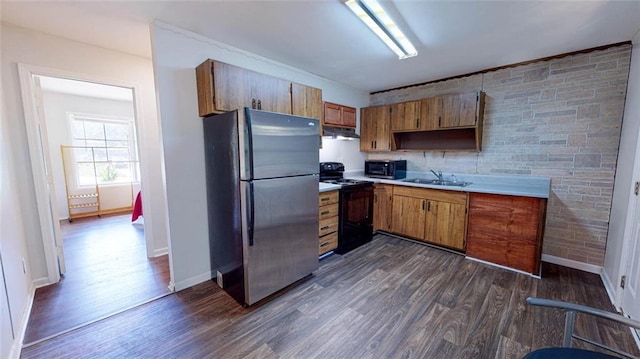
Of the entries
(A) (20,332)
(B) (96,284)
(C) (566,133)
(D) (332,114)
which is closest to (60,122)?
(B) (96,284)

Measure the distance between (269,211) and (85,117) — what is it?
18.7 feet

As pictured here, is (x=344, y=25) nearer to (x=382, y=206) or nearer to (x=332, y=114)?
(x=332, y=114)

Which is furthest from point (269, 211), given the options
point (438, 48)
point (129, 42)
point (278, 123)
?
point (438, 48)

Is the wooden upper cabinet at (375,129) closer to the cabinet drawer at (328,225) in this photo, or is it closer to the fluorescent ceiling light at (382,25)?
the fluorescent ceiling light at (382,25)

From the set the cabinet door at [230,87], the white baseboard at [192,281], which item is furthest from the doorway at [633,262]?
the white baseboard at [192,281]

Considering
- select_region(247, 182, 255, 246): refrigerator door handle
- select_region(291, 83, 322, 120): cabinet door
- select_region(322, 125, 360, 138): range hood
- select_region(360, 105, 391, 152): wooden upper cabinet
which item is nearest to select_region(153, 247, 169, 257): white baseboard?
select_region(247, 182, 255, 246): refrigerator door handle

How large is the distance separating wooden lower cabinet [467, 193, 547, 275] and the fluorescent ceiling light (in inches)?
76.2

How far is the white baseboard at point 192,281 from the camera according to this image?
247cm

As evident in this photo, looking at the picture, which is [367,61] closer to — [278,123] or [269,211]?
[278,123]

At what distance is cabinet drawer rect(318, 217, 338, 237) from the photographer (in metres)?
3.09

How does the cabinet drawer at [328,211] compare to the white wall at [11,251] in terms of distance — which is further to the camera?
the cabinet drawer at [328,211]

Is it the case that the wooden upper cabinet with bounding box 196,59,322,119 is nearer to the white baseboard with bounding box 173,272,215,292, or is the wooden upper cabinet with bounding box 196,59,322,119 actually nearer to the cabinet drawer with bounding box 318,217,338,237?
the cabinet drawer with bounding box 318,217,338,237

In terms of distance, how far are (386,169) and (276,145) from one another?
2.43m

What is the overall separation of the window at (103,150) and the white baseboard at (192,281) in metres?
3.74
